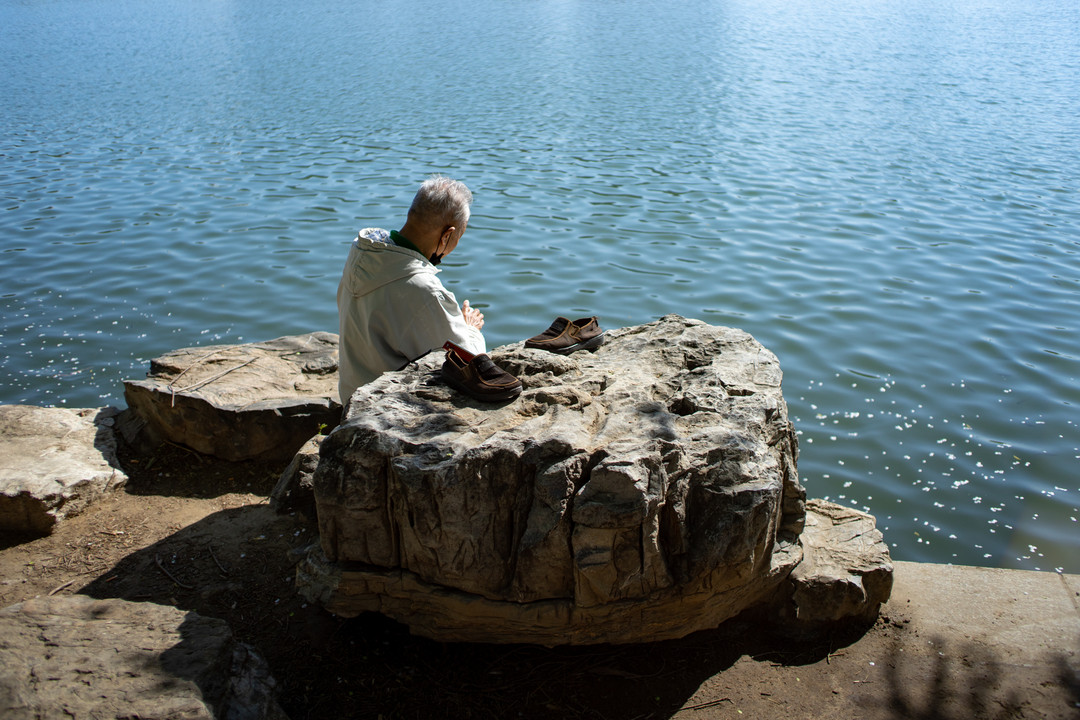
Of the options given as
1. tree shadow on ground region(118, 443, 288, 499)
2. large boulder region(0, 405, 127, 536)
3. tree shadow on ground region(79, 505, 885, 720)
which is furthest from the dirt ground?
tree shadow on ground region(118, 443, 288, 499)

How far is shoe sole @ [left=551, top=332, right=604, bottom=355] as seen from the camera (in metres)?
4.06

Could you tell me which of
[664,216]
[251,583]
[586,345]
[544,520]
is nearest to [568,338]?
[586,345]

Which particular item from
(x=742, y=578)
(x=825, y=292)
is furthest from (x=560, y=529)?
(x=825, y=292)

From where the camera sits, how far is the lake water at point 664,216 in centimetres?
593

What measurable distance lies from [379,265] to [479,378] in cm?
85

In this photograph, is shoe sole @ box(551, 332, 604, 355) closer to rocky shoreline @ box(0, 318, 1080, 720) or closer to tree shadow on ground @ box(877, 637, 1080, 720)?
rocky shoreline @ box(0, 318, 1080, 720)

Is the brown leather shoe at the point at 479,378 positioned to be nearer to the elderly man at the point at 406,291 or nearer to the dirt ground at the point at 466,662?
the elderly man at the point at 406,291

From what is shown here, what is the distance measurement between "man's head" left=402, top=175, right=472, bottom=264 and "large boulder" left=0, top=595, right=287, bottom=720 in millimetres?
1903

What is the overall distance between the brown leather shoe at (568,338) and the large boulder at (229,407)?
1510 mm

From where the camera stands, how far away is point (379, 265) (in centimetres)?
384

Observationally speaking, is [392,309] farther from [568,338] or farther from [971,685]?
[971,685]

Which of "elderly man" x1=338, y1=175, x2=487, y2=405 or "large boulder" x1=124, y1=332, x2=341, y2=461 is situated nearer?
"elderly man" x1=338, y1=175, x2=487, y2=405

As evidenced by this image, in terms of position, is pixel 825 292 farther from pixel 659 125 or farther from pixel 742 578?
pixel 659 125

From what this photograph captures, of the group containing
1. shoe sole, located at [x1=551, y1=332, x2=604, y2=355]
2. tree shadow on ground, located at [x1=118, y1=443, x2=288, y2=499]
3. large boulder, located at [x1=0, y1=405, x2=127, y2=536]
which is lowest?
tree shadow on ground, located at [x1=118, y1=443, x2=288, y2=499]
